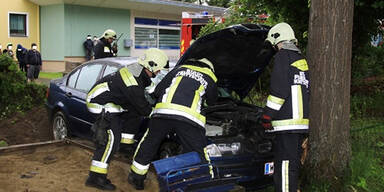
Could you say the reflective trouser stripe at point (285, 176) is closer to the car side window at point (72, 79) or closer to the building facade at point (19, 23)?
the car side window at point (72, 79)

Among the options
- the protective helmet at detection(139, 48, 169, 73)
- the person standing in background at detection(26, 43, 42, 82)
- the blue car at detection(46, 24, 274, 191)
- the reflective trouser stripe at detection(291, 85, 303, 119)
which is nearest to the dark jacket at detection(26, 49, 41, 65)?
the person standing in background at detection(26, 43, 42, 82)

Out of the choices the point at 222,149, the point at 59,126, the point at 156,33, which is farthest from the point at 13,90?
the point at 156,33

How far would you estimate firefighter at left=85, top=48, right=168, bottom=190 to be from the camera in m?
4.46

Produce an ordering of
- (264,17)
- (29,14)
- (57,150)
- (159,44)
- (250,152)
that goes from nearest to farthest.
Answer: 1. (250,152)
2. (57,150)
3. (264,17)
4. (29,14)
5. (159,44)

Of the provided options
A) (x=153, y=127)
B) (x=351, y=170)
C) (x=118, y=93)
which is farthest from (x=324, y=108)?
(x=118, y=93)

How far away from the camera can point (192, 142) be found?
413 centimetres

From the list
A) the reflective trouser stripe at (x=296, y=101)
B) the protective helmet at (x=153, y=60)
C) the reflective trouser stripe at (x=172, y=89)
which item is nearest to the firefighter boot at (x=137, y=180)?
the reflective trouser stripe at (x=172, y=89)

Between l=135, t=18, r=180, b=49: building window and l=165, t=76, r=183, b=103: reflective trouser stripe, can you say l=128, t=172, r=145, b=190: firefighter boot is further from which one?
l=135, t=18, r=180, b=49: building window

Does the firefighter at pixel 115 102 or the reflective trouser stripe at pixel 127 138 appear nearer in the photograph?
the firefighter at pixel 115 102

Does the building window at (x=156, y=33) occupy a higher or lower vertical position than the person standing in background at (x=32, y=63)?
higher

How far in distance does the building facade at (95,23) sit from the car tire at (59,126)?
13.4 meters

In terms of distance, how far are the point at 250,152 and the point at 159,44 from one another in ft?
67.4

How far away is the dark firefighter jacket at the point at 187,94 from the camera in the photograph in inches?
162

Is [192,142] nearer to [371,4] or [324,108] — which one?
[324,108]
